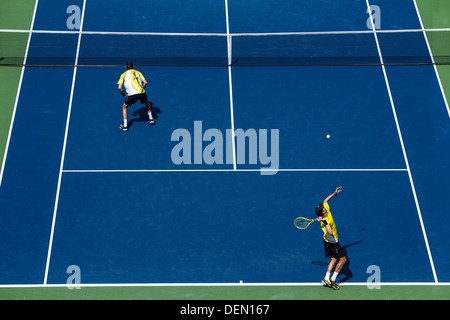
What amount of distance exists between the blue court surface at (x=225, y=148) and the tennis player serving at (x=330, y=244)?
41 cm

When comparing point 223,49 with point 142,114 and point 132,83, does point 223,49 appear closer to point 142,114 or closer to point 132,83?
point 142,114

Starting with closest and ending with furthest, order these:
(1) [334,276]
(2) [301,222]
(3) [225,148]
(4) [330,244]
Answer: (4) [330,244] → (1) [334,276] → (2) [301,222] → (3) [225,148]

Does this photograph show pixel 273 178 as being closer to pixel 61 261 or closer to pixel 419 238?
pixel 419 238

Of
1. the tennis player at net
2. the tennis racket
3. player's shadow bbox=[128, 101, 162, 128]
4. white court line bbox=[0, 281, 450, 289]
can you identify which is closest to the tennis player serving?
white court line bbox=[0, 281, 450, 289]

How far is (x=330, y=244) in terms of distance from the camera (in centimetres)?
1452

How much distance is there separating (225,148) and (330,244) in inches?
176

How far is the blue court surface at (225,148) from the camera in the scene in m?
15.6

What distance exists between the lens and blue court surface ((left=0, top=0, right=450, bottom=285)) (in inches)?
616

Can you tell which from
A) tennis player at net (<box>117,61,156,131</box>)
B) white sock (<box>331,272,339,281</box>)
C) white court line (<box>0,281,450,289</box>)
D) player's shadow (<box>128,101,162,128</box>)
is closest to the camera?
white sock (<box>331,272,339,281</box>)

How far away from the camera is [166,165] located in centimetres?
1772

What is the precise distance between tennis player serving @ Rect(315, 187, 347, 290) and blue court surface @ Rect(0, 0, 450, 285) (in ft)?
1.36

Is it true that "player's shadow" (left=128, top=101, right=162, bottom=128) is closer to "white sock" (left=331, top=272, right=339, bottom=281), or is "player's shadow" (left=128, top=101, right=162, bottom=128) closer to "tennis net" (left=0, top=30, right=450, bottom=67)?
"tennis net" (left=0, top=30, right=450, bottom=67)

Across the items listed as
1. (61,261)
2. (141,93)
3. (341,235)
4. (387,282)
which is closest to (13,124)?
(141,93)

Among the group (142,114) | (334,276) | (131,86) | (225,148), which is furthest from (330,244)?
(142,114)
